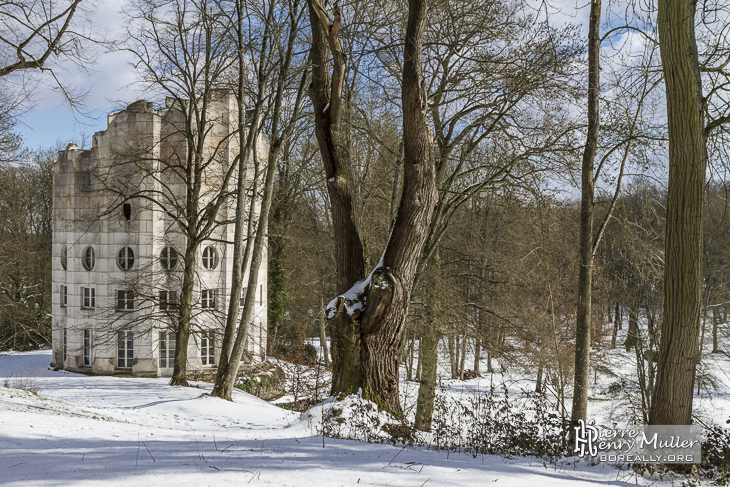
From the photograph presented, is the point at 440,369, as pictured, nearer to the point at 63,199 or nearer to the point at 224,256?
the point at 224,256

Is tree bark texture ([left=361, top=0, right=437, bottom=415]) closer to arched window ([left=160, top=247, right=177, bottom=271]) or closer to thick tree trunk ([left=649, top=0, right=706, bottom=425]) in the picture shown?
thick tree trunk ([left=649, top=0, right=706, bottom=425])

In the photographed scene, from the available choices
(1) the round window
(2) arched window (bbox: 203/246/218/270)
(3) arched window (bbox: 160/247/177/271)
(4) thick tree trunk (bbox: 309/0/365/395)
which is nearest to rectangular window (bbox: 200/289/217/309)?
(2) arched window (bbox: 203/246/218/270)

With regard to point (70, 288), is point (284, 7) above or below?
above

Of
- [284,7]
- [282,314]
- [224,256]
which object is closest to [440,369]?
[282,314]

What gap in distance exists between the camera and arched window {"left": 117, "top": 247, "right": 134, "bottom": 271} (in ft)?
61.0

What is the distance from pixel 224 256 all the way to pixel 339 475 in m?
15.7

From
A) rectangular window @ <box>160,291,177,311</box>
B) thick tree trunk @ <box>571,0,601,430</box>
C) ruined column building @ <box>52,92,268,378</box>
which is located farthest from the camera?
ruined column building @ <box>52,92,268,378</box>

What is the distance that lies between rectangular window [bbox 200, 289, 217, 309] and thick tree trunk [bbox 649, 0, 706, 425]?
594 inches

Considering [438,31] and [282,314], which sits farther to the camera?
[282,314]

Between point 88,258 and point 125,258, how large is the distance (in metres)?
1.56

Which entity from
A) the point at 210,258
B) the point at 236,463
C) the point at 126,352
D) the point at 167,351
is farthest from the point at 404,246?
the point at 126,352

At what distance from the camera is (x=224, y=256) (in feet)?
62.3

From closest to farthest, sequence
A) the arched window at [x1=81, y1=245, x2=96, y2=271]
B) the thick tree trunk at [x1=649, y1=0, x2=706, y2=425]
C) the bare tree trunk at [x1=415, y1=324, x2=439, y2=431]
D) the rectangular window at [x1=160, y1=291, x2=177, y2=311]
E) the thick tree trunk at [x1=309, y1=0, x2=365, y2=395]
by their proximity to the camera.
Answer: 1. the thick tree trunk at [x1=649, y1=0, x2=706, y2=425]
2. the thick tree trunk at [x1=309, y1=0, x2=365, y2=395]
3. the bare tree trunk at [x1=415, y1=324, x2=439, y2=431]
4. the rectangular window at [x1=160, y1=291, x2=177, y2=311]
5. the arched window at [x1=81, y1=245, x2=96, y2=271]

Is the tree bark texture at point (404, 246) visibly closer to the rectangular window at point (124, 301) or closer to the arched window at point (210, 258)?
the arched window at point (210, 258)
